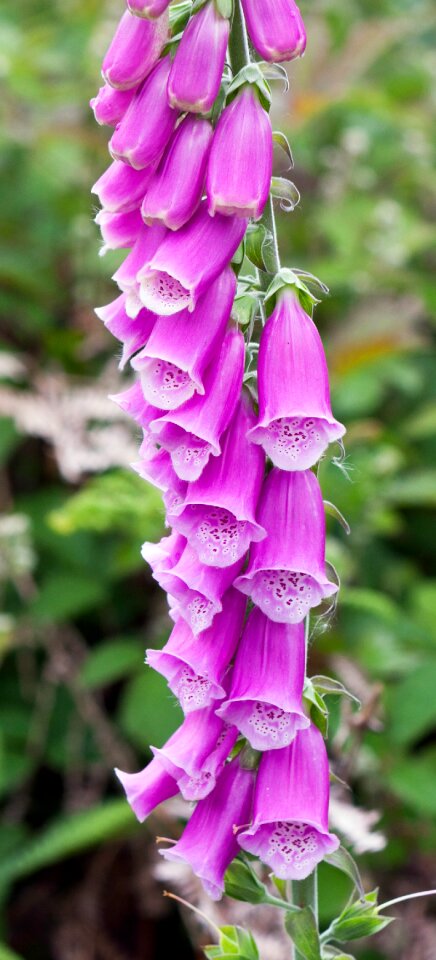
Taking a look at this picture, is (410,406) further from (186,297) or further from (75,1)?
(75,1)

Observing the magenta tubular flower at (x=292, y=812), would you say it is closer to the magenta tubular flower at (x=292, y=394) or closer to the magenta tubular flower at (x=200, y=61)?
the magenta tubular flower at (x=292, y=394)

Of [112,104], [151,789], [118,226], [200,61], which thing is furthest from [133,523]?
[200,61]

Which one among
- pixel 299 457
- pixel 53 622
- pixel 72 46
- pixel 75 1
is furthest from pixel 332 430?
pixel 75 1

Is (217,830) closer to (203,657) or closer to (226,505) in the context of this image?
(203,657)

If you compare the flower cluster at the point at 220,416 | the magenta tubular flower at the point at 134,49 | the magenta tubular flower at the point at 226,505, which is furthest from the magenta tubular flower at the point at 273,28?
the magenta tubular flower at the point at 226,505

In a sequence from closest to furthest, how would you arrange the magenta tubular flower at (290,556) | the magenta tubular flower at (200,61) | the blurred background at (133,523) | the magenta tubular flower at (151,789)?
the magenta tubular flower at (200,61)
the magenta tubular flower at (290,556)
the magenta tubular flower at (151,789)
the blurred background at (133,523)

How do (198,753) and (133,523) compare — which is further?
(133,523)

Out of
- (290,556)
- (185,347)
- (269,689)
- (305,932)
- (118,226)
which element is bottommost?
(305,932)
